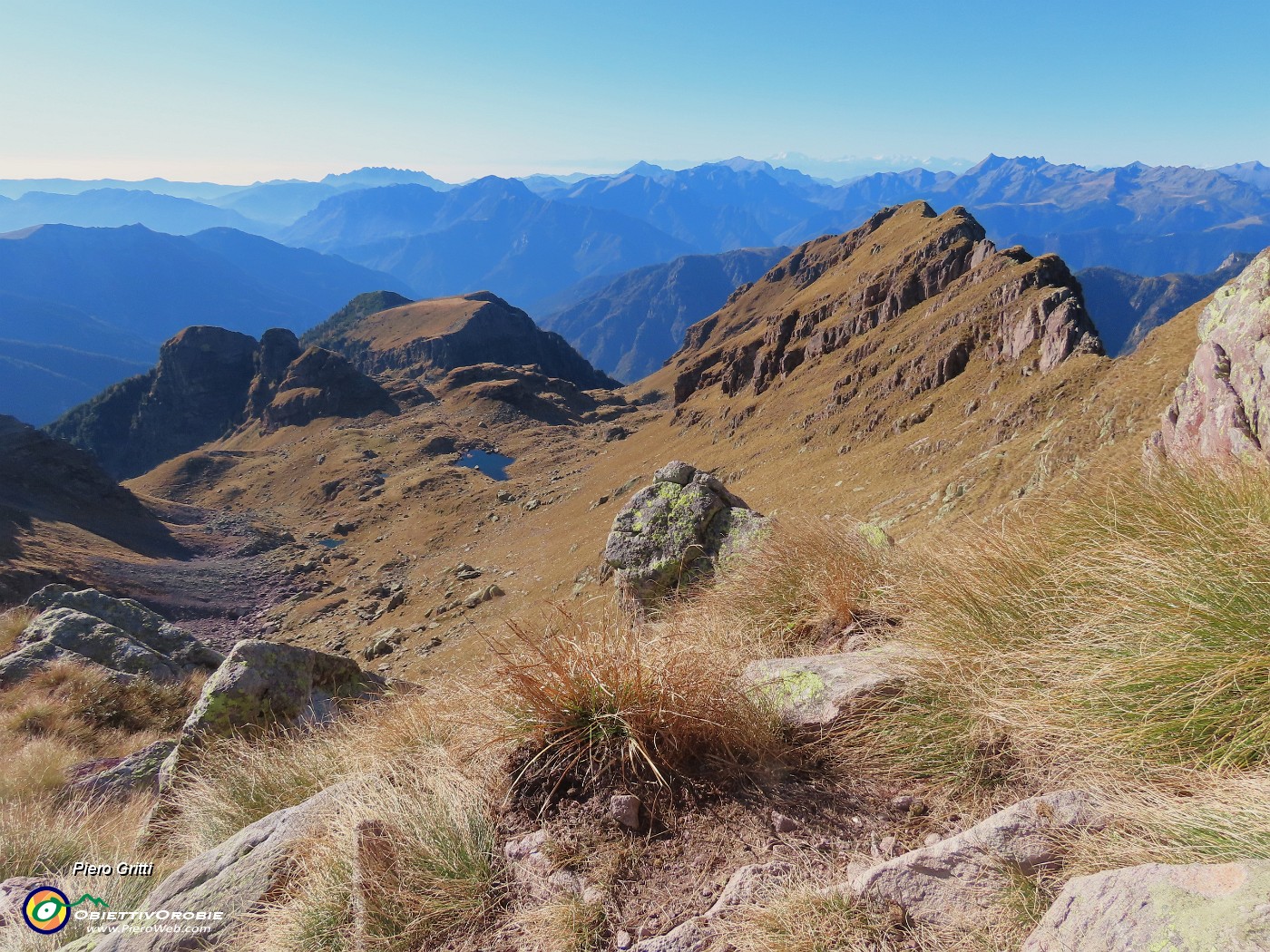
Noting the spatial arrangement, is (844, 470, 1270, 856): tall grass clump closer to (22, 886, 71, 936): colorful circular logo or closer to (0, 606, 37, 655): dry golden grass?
(22, 886, 71, 936): colorful circular logo

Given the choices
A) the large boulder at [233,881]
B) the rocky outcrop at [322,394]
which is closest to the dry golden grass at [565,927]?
the large boulder at [233,881]

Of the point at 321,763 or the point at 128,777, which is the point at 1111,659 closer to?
the point at 321,763

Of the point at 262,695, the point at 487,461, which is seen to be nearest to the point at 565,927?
the point at 262,695

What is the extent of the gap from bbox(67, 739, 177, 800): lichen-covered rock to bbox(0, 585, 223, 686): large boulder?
4316mm

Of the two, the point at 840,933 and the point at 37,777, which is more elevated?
the point at 840,933

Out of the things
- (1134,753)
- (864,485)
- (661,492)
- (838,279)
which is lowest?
(864,485)

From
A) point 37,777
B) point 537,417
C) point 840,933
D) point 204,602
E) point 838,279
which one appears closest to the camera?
point 840,933

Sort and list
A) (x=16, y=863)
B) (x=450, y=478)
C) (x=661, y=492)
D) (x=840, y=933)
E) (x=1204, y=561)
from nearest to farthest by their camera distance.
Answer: (x=840, y=933)
(x=1204, y=561)
(x=16, y=863)
(x=661, y=492)
(x=450, y=478)

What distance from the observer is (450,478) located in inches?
3329

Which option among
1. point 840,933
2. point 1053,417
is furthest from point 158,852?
point 1053,417

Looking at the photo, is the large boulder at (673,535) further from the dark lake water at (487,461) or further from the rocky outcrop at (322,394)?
the rocky outcrop at (322,394)

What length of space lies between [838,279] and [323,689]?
80.9 meters

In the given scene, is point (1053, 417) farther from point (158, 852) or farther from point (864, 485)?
point (158, 852)

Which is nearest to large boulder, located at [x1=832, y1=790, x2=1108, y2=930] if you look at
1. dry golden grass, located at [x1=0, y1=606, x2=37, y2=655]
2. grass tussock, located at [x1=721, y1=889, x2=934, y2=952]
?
grass tussock, located at [x1=721, y1=889, x2=934, y2=952]
